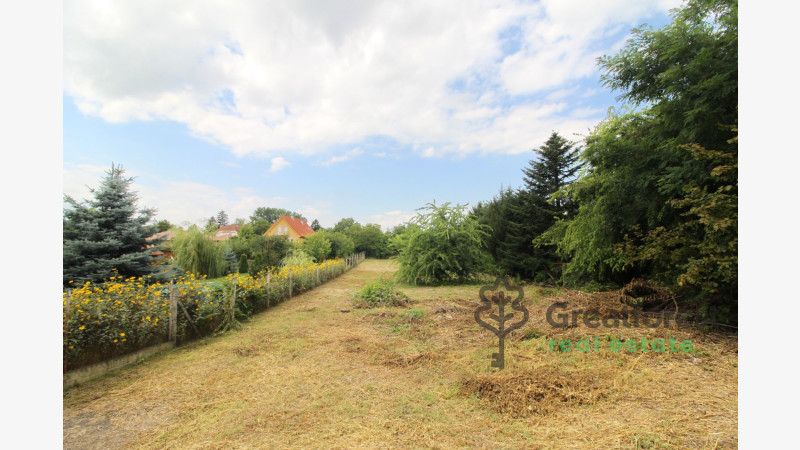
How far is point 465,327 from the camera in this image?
5.88m

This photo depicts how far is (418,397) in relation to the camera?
331 centimetres

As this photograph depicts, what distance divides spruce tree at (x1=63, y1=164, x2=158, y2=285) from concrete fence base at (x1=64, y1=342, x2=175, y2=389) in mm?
4601

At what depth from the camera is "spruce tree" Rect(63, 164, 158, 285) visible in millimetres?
7949

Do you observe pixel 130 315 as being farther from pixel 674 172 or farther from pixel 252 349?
pixel 674 172

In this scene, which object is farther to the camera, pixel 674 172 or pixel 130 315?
pixel 674 172

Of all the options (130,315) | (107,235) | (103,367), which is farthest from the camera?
(107,235)

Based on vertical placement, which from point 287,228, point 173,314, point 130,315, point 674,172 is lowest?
point 173,314

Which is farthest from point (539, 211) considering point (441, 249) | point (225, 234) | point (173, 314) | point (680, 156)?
point (225, 234)

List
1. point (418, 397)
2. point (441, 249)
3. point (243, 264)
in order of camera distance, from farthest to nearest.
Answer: point (243, 264) → point (441, 249) → point (418, 397)

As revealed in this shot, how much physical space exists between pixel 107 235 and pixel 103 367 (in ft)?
20.7

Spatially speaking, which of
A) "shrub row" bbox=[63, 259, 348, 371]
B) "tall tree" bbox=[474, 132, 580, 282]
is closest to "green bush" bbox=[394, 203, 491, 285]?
"tall tree" bbox=[474, 132, 580, 282]

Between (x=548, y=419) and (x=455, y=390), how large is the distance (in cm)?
97

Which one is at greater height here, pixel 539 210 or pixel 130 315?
pixel 539 210

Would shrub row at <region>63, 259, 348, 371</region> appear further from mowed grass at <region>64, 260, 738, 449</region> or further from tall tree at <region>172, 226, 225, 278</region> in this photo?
tall tree at <region>172, 226, 225, 278</region>
